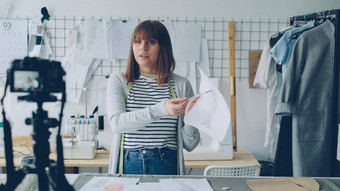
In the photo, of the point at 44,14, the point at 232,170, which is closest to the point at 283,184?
the point at 232,170

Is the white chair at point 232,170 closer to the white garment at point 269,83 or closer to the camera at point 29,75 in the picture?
the white garment at point 269,83

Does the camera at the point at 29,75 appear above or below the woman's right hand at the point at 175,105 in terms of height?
above

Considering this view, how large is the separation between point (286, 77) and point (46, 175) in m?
1.81

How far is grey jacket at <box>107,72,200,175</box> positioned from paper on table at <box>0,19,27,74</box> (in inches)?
59.6

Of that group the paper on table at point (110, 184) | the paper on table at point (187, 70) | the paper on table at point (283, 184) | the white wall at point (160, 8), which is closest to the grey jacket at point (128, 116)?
the paper on table at point (110, 184)

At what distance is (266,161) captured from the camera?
8.61 feet

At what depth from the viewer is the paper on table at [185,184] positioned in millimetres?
1146

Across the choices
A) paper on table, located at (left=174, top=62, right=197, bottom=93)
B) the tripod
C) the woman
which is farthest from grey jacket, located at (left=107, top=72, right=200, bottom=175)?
paper on table, located at (left=174, top=62, right=197, bottom=93)

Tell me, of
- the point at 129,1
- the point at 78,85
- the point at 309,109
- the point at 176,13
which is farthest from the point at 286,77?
the point at 78,85

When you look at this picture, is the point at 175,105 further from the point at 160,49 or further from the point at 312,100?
the point at 312,100

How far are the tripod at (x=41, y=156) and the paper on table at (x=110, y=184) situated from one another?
386 mm

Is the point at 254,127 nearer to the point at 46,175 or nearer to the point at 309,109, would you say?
the point at 309,109

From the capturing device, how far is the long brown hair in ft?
4.90

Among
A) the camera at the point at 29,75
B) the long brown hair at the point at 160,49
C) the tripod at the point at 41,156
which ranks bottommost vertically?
the tripod at the point at 41,156
